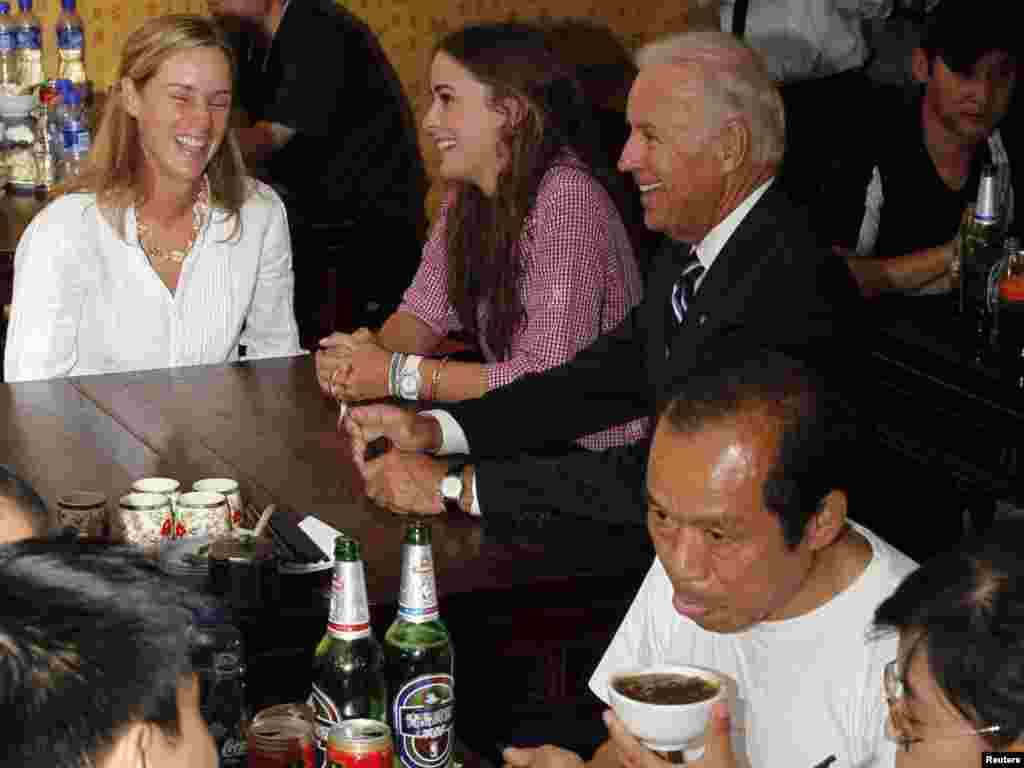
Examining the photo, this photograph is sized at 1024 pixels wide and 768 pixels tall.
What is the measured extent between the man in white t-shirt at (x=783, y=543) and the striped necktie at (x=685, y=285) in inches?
33.9

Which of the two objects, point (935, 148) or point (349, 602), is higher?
point (935, 148)

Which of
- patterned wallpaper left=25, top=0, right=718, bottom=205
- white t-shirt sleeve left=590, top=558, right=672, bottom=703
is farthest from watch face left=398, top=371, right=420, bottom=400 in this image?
patterned wallpaper left=25, top=0, right=718, bottom=205

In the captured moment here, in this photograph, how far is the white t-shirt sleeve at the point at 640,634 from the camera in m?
2.18

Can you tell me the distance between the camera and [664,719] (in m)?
1.74

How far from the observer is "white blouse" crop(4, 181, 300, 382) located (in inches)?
138

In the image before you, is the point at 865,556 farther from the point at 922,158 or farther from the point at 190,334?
the point at 922,158

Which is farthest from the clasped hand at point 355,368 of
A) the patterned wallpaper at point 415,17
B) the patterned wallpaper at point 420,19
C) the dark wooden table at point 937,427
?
the patterned wallpaper at point 415,17

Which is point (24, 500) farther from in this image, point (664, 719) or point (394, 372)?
point (394, 372)

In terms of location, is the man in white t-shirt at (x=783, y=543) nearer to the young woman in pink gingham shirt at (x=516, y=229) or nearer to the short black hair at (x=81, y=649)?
the short black hair at (x=81, y=649)

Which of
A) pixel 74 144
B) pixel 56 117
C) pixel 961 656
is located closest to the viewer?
pixel 961 656

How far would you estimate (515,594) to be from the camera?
2.37 metres

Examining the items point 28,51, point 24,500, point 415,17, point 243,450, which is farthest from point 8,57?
point 24,500

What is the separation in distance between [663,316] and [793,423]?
3.26 feet

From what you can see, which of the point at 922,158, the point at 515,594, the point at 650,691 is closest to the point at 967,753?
the point at 650,691
